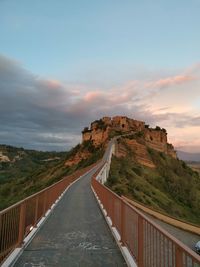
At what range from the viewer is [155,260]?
20.3ft

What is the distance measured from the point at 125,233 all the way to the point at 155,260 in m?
3.40

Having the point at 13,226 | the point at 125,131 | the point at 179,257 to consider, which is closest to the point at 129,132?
the point at 125,131

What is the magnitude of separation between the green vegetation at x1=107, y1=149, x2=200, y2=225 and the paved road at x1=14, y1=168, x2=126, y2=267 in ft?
89.9

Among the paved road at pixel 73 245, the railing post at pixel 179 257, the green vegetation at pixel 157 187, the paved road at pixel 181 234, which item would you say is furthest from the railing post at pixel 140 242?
the green vegetation at pixel 157 187

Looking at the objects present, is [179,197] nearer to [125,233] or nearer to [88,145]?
[88,145]

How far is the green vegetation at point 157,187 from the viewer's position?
1875 inches

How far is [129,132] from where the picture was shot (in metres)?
120

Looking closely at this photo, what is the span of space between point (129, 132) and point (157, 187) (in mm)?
49930

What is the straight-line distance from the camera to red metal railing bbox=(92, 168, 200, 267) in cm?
441

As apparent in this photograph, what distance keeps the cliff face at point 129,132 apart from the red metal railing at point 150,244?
292 ft

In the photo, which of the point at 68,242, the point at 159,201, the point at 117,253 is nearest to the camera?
the point at 117,253

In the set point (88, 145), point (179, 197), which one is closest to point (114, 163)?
point (179, 197)

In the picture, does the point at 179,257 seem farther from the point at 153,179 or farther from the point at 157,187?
the point at 153,179

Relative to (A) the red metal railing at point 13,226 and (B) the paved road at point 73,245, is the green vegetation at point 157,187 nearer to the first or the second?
(B) the paved road at point 73,245
